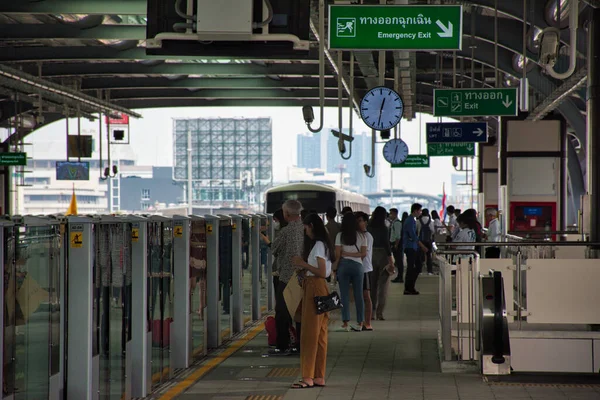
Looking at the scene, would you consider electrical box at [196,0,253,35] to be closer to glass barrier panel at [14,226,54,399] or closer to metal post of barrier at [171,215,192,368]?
metal post of barrier at [171,215,192,368]

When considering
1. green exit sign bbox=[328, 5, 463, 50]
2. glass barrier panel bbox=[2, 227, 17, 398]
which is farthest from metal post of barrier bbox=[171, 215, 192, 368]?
glass barrier panel bbox=[2, 227, 17, 398]

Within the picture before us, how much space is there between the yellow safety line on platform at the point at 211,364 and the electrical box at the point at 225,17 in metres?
3.22

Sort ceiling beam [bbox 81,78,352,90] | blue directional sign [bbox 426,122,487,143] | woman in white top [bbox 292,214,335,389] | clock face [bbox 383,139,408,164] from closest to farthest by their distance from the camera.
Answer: woman in white top [bbox 292,214,335,389]
blue directional sign [bbox 426,122,487,143]
clock face [bbox 383,139,408,164]
ceiling beam [bbox 81,78,352,90]

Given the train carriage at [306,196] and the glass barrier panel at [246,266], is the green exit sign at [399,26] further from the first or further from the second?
the train carriage at [306,196]

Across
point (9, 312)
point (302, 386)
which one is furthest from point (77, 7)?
point (9, 312)

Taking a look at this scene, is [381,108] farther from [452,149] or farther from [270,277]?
[452,149]

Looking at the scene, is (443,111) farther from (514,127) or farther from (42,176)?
(42,176)

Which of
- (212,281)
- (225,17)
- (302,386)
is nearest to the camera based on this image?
(302,386)

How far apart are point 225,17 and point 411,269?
10.5 m

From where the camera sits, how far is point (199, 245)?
1057 centimetres

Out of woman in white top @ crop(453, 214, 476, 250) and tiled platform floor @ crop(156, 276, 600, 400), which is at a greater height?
woman in white top @ crop(453, 214, 476, 250)

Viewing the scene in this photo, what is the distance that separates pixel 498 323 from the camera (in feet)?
28.5

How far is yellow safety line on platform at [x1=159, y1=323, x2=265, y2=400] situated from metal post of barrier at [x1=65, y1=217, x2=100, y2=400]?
161 centimetres

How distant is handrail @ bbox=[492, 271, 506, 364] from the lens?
8.67 metres
